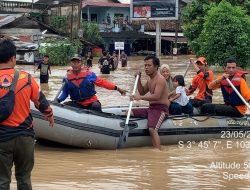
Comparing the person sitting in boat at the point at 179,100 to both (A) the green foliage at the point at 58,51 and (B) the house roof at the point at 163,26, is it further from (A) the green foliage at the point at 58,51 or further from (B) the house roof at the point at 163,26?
(B) the house roof at the point at 163,26

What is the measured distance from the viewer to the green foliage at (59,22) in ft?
156

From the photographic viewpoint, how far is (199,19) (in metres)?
32.7

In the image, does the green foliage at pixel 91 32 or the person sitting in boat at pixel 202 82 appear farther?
the green foliage at pixel 91 32

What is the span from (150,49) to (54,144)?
48939 mm

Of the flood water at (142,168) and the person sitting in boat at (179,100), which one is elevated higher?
the person sitting in boat at (179,100)

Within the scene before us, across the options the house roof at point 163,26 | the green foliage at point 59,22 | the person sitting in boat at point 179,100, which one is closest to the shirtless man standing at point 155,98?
the person sitting in boat at point 179,100

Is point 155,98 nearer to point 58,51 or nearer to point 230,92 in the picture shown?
point 230,92

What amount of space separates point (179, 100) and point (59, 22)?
39.4m

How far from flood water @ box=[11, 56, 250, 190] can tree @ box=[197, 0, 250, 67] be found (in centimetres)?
1880

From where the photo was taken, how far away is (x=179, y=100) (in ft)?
30.3

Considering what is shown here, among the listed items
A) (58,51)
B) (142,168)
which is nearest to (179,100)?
(142,168)

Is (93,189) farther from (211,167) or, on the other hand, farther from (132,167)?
(211,167)

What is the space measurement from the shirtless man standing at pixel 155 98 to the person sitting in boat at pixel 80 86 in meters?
0.56

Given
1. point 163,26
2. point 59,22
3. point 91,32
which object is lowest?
point 91,32
